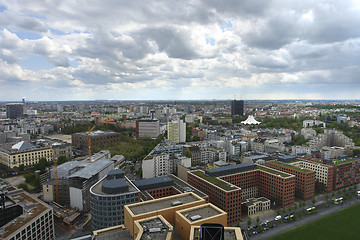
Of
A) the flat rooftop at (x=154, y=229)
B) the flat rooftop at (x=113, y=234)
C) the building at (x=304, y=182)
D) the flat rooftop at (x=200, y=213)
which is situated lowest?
the building at (x=304, y=182)

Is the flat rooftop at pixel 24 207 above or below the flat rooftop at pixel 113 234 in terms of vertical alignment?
below

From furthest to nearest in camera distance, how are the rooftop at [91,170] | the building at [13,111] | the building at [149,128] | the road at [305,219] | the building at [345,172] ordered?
the building at [13,111], the building at [149,128], the building at [345,172], the rooftop at [91,170], the road at [305,219]

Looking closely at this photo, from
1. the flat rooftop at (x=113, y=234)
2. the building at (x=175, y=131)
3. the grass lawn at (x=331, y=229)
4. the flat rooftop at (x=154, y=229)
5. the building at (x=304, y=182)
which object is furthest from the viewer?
the building at (x=175, y=131)

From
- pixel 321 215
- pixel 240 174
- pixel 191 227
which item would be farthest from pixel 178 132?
pixel 191 227

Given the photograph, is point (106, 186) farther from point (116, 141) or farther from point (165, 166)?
point (116, 141)

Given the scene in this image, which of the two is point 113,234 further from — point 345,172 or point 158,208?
point 345,172

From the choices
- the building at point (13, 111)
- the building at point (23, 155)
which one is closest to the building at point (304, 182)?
the building at point (23, 155)

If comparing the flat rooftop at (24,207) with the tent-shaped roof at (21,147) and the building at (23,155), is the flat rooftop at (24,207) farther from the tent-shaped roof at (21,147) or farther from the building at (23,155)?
the tent-shaped roof at (21,147)

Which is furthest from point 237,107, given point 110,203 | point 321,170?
point 110,203
